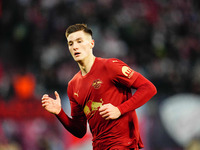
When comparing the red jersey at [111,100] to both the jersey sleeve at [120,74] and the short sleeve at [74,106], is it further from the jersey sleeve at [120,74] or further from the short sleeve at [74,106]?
the short sleeve at [74,106]

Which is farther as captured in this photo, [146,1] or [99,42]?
[146,1]

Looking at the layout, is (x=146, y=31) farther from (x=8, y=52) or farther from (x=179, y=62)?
(x=8, y=52)

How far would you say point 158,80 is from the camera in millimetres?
8906

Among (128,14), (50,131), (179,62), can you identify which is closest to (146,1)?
(128,14)

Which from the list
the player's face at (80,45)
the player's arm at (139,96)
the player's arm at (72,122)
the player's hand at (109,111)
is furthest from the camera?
the player's arm at (72,122)

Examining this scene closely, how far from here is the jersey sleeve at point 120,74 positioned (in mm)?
3984

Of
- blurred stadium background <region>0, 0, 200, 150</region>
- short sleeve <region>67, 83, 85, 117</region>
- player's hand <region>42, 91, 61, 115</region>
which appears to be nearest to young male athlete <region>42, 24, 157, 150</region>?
player's hand <region>42, 91, 61, 115</region>

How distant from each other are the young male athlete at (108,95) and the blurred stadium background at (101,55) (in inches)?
175

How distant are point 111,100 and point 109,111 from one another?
1.28 feet

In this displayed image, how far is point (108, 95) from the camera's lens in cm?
408

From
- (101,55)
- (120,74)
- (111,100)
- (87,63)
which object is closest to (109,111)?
(111,100)

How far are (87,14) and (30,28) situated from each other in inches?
68.2

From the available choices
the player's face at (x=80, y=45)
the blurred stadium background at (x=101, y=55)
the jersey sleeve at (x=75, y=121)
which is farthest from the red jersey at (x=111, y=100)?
the blurred stadium background at (x=101, y=55)

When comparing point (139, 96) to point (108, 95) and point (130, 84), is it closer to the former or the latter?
point (130, 84)
